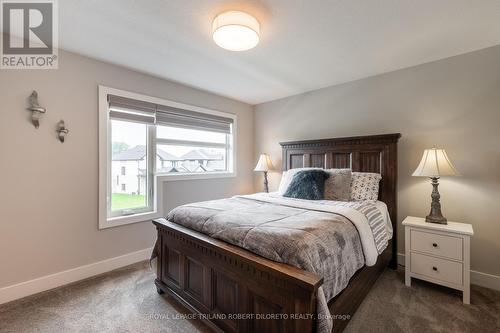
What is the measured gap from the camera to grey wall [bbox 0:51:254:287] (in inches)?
77.5

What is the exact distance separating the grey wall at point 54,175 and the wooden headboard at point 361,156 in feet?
7.92

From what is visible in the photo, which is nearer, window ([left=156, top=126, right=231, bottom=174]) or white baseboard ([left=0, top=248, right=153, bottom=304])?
white baseboard ([left=0, top=248, right=153, bottom=304])

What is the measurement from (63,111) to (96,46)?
2.38 ft

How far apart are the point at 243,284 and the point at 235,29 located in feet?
5.77

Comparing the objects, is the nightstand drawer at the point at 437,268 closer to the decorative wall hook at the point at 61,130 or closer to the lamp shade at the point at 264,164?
the lamp shade at the point at 264,164

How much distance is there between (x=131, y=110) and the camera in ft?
8.84

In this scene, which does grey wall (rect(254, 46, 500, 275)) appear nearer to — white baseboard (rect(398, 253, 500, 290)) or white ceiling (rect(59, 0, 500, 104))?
white baseboard (rect(398, 253, 500, 290))

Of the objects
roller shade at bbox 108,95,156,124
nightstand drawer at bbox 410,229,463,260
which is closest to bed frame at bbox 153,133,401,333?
nightstand drawer at bbox 410,229,463,260

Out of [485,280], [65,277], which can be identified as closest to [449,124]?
[485,280]

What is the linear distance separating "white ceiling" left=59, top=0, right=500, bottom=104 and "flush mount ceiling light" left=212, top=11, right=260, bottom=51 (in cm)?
6

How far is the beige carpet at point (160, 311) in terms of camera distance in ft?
5.34

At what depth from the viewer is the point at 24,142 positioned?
2.03 metres

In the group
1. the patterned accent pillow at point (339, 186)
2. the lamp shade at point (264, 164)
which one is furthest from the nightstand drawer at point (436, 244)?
the lamp shade at point (264, 164)

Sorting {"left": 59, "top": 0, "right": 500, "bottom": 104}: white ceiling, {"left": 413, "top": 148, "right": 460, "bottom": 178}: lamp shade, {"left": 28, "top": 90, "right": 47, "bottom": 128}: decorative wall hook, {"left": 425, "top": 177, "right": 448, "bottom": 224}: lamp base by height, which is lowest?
{"left": 425, "top": 177, "right": 448, "bottom": 224}: lamp base
